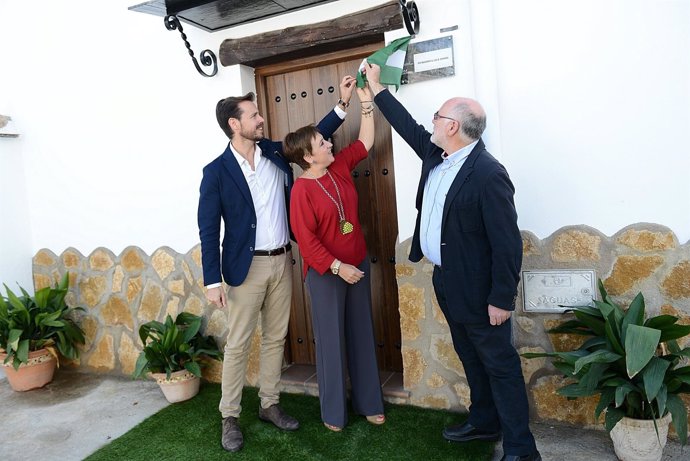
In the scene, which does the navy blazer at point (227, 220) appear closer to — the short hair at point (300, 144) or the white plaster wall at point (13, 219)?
the short hair at point (300, 144)

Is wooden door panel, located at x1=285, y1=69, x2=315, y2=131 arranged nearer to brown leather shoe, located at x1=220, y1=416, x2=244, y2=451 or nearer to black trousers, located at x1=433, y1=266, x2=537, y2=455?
black trousers, located at x1=433, y1=266, x2=537, y2=455

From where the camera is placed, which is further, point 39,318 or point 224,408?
point 39,318

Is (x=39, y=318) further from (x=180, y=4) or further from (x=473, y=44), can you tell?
A: (x=473, y=44)

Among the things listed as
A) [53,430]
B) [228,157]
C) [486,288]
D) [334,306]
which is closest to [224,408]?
[334,306]

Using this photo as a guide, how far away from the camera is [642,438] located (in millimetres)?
2416

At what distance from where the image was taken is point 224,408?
3049 mm

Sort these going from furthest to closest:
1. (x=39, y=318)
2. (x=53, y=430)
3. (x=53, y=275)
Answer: (x=53, y=275), (x=39, y=318), (x=53, y=430)

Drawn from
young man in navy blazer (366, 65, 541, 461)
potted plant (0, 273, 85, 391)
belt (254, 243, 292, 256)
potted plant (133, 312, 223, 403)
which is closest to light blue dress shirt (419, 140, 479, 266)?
young man in navy blazer (366, 65, 541, 461)

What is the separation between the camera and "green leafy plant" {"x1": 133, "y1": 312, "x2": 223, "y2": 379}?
3520 mm

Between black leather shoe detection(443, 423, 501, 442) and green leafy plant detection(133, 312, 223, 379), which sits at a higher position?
green leafy plant detection(133, 312, 223, 379)

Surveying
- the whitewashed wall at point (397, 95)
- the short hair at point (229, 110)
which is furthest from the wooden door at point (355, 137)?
the short hair at point (229, 110)

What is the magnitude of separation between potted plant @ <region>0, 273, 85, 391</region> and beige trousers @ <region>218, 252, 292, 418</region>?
5.54 feet

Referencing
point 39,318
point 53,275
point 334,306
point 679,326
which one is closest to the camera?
point 679,326

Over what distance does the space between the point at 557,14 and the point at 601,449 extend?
2.15 meters
